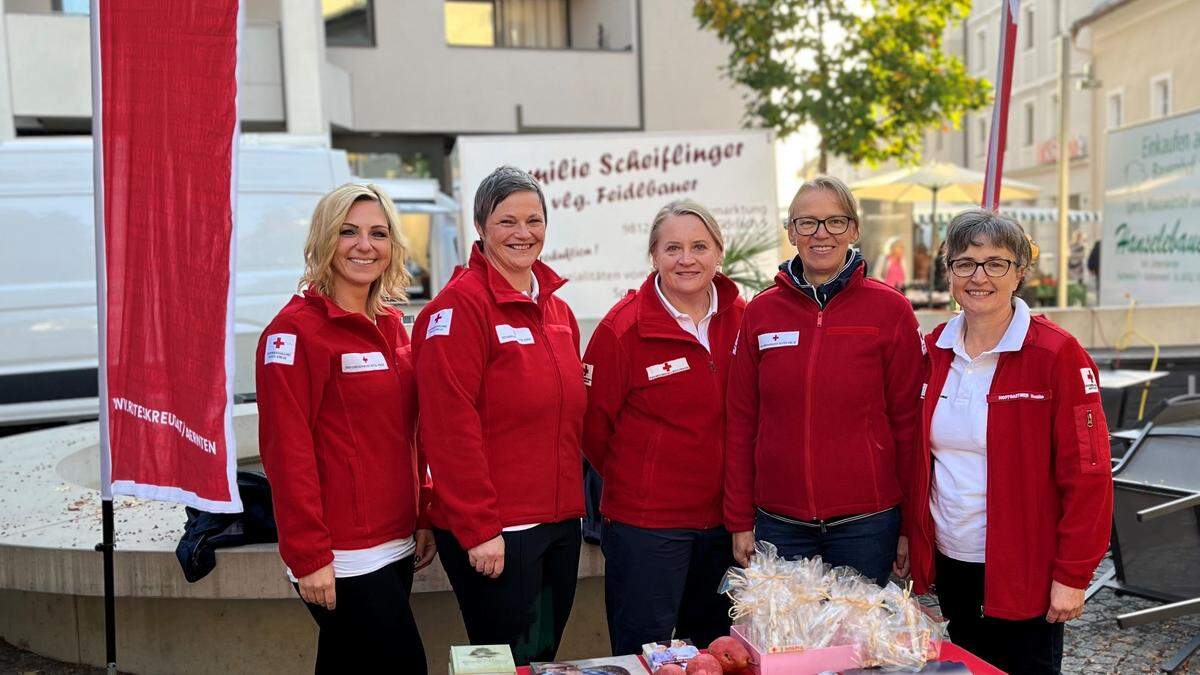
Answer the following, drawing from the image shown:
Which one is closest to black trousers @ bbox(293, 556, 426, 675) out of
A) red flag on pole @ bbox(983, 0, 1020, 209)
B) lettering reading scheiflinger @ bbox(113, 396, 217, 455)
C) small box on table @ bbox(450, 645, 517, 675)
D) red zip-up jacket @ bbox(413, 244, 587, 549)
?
red zip-up jacket @ bbox(413, 244, 587, 549)

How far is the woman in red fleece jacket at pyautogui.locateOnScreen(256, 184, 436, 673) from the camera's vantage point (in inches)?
115

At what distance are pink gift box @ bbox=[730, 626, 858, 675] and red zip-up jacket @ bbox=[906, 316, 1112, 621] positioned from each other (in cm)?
60

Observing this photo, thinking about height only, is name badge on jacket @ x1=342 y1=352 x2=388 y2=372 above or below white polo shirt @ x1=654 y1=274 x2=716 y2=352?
below

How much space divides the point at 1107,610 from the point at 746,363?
9.89 ft

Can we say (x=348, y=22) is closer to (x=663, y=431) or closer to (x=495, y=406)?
(x=663, y=431)

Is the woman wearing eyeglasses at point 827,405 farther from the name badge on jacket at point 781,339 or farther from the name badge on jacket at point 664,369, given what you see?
the name badge on jacket at point 664,369

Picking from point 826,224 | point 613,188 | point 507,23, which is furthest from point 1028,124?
point 826,224

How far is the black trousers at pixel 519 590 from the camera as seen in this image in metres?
3.16

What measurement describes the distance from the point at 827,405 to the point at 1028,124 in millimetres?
41362

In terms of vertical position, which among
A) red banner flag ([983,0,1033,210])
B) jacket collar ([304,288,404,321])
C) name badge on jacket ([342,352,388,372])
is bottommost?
name badge on jacket ([342,352,388,372])

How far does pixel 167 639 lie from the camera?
4.34m

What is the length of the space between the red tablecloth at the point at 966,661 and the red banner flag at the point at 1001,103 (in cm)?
229

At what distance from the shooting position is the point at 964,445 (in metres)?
3.06

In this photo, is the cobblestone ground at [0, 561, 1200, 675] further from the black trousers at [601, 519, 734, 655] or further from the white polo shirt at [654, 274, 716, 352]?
the white polo shirt at [654, 274, 716, 352]
